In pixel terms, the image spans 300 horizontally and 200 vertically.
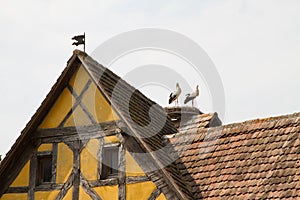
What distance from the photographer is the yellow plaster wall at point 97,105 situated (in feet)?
39.6

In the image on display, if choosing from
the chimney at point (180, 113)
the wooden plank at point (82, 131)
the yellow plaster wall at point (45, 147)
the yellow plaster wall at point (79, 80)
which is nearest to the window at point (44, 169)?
the yellow plaster wall at point (45, 147)

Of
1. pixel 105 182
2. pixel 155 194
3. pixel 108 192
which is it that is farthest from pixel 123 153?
pixel 155 194

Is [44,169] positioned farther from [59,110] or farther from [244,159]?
[244,159]

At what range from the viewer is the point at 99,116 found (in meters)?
12.2

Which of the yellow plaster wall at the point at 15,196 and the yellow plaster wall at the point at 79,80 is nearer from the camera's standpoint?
the yellow plaster wall at the point at 15,196

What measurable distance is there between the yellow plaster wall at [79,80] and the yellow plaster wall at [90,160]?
1025 millimetres

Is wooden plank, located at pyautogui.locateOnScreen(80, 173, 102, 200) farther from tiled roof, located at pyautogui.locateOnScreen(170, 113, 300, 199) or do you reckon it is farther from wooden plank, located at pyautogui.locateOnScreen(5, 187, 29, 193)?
tiled roof, located at pyautogui.locateOnScreen(170, 113, 300, 199)

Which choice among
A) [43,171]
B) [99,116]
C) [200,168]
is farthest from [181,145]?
[43,171]

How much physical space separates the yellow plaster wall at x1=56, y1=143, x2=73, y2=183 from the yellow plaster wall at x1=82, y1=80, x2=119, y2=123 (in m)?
0.76

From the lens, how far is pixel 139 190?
1145 cm

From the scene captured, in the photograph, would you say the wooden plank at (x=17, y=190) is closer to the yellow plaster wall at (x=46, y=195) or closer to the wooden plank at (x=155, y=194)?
the yellow plaster wall at (x=46, y=195)

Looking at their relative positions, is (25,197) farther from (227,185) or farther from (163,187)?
(227,185)

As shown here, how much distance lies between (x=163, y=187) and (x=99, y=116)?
70.9 inches

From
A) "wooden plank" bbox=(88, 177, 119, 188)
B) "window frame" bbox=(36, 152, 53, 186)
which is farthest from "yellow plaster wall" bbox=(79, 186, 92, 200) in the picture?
"window frame" bbox=(36, 152, 53, 186)
